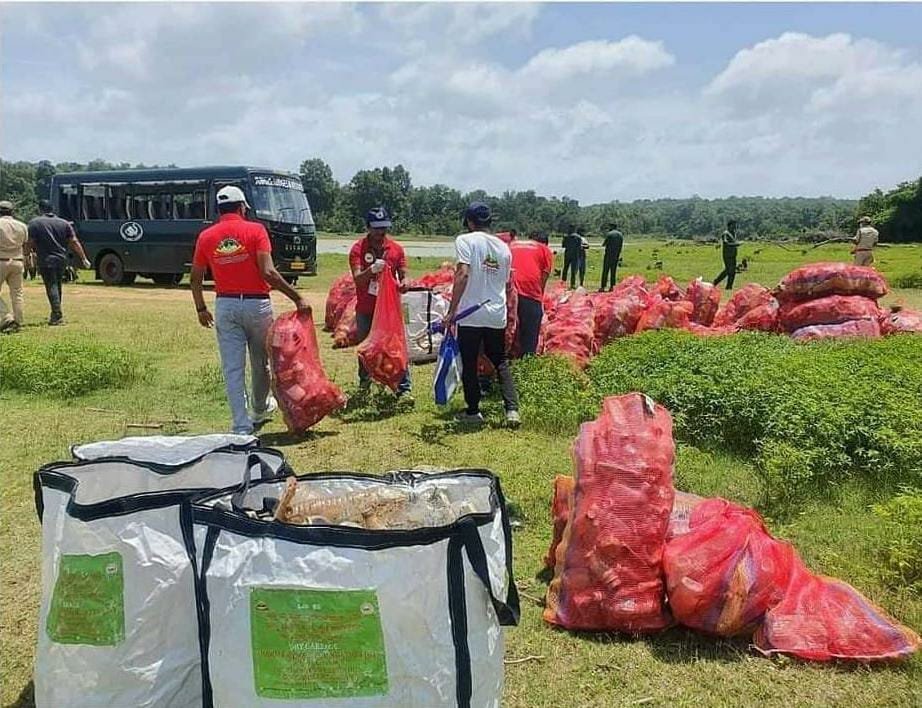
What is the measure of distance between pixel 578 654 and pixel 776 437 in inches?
102

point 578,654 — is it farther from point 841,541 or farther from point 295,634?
point 841,541

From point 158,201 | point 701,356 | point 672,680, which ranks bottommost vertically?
point 672,680

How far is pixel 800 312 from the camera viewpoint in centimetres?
974

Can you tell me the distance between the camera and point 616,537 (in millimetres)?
3207

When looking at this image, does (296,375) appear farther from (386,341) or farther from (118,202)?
(118,202)

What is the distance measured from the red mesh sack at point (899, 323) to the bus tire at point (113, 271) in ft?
52.6

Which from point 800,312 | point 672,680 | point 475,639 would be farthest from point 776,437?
point 800,312

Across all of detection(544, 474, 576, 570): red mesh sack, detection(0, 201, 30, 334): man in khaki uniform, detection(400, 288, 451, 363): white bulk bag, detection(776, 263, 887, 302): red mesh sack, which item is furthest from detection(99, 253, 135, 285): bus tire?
detection(544, 474, 576, 570): red mesh sack

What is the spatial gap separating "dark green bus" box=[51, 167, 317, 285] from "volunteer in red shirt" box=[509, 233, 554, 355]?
1095cm

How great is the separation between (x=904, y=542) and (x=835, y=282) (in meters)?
6.65

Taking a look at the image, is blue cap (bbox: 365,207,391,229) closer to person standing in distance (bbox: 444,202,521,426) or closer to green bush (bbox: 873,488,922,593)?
person standing in distance (bbox: 444,202,521,426)

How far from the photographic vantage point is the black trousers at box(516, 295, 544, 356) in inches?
295

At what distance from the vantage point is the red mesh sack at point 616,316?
9484 millimetres

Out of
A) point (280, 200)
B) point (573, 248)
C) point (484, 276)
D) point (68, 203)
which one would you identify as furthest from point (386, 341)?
point (68, 203)
